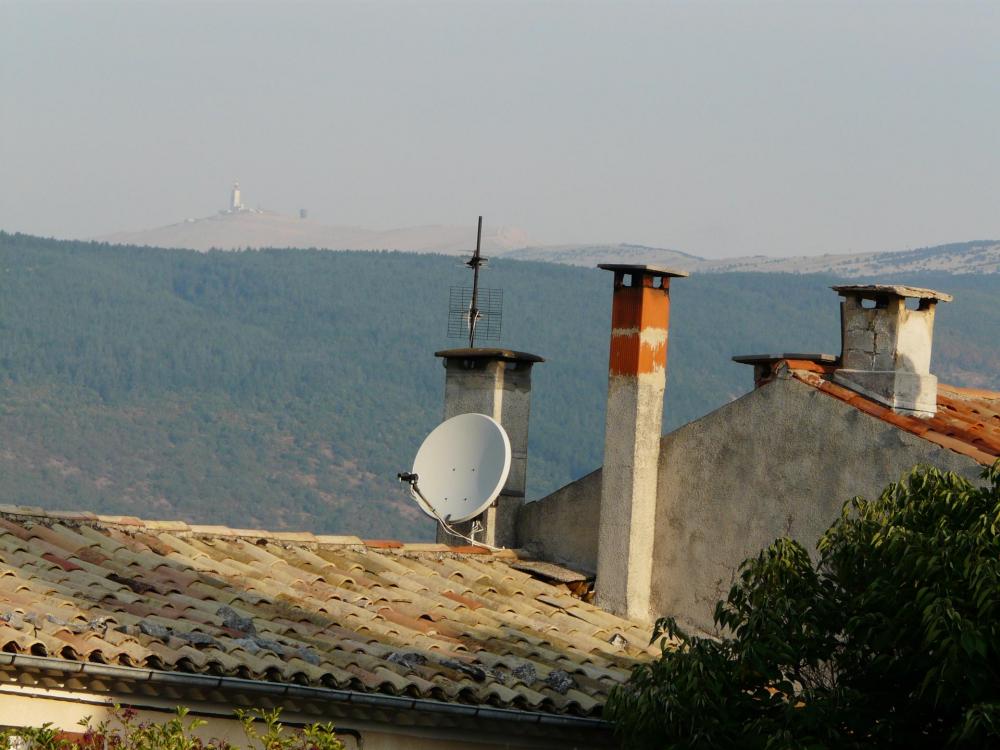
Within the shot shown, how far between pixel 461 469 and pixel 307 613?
4360mm

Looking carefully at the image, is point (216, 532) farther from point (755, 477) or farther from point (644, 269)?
point (755, 477)

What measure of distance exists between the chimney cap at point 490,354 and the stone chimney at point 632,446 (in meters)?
2.09

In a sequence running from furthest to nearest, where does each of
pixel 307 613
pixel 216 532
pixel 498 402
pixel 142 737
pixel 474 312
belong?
pixel 474 312 < pixel 498 402 < pixel 216 532 < pixel 307 613 < pixel 142 737

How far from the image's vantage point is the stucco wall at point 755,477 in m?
14.4

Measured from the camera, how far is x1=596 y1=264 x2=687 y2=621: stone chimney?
16609 mm

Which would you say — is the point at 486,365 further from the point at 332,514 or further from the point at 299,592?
the point at 332,514

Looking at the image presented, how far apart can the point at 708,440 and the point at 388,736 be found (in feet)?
16.0

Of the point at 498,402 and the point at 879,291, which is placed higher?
the point at 879,291

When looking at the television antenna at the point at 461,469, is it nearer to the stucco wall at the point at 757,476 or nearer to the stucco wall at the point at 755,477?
the stucco wall at the point at 755,477

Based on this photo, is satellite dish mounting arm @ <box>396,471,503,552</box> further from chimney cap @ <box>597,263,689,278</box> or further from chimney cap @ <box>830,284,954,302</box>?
chimney cap @ <box>830,284,954,302</box>

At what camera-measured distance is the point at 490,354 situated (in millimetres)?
18828

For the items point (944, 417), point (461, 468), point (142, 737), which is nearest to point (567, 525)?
point (461, 468)

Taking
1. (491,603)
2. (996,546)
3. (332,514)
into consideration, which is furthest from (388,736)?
(332,514)

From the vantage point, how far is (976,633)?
30.5 ft
